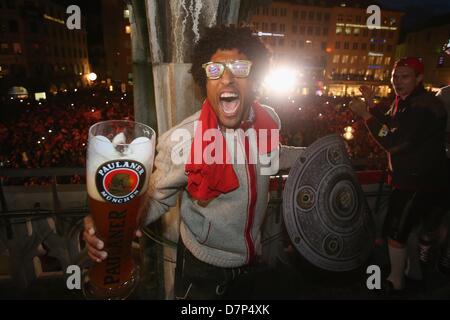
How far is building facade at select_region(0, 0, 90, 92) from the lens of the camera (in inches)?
2007

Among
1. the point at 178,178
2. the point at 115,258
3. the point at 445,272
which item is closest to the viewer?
the point at 115,258

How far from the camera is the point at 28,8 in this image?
53781 millimetres

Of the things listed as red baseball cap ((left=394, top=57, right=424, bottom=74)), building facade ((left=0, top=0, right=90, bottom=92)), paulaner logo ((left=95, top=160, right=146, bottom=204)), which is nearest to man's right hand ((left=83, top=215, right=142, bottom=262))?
paulaner logo ((left=95, top=160, right=146, bottom=204))

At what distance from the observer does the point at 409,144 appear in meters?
3.25

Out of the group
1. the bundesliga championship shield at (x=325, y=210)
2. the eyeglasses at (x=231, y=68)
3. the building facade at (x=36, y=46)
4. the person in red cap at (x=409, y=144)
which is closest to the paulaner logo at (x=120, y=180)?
the eyeglasses at (x=231, y=68)

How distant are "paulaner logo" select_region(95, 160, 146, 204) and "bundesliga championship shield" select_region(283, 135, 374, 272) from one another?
45.7 inches

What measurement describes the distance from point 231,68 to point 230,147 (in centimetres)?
52

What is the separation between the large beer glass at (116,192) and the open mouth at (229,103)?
63 cm

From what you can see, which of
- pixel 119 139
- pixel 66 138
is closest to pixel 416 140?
pixel 119 139

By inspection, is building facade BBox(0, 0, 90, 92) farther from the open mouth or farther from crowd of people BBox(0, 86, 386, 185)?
the open mouth

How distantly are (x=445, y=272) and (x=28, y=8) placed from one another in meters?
66.8

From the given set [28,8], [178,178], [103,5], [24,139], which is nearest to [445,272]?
[178,178]

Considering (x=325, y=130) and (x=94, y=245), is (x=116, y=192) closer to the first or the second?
(x=94, y=245)
